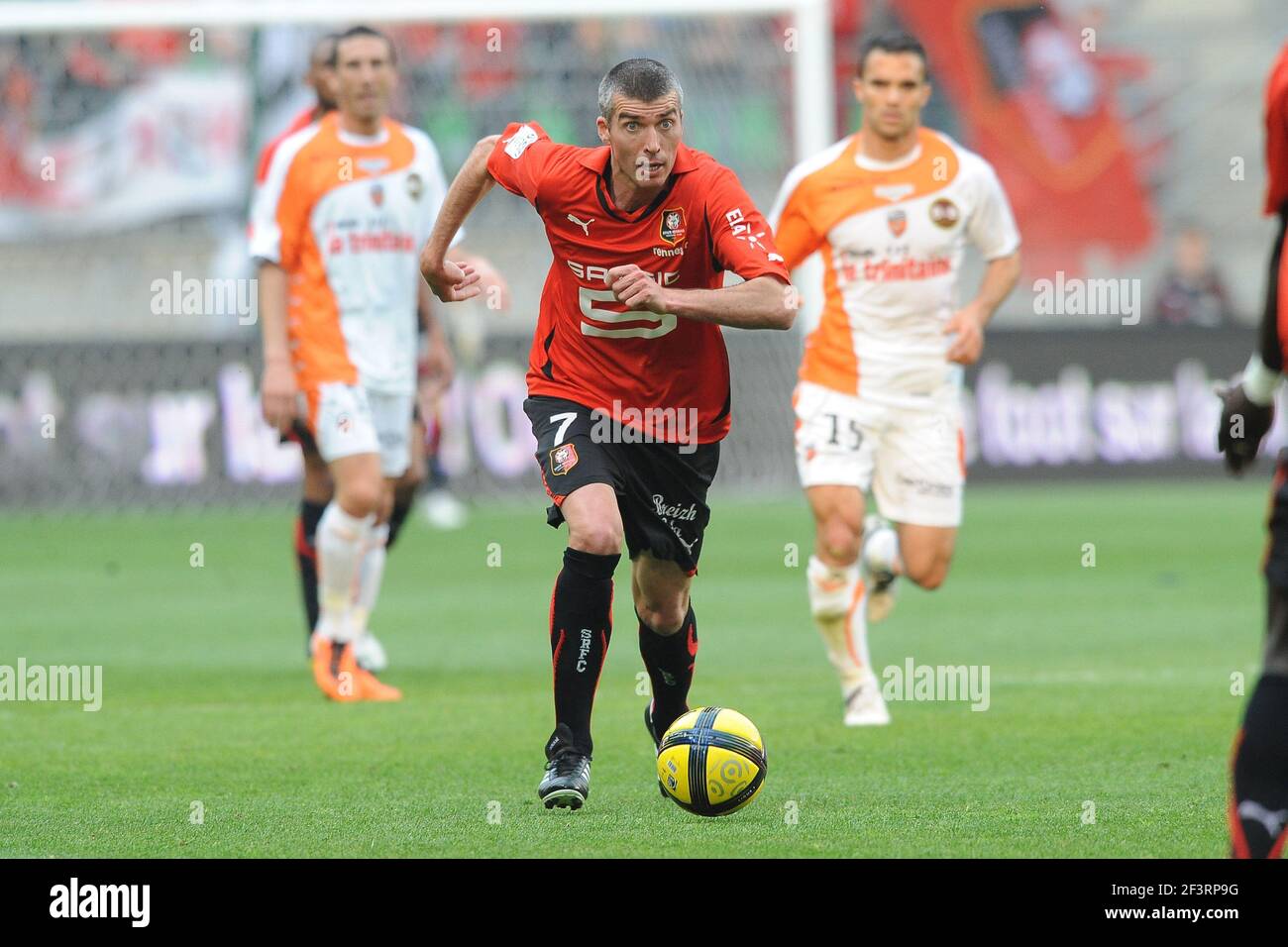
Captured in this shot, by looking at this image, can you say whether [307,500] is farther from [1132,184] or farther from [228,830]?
[1132,184]

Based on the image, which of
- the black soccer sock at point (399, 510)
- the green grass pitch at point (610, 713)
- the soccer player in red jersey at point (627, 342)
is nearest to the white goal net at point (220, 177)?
the green grass pitch at point (610, 713)

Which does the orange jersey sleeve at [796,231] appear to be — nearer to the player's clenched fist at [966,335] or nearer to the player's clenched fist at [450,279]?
the player's clenched fist at [966,335]

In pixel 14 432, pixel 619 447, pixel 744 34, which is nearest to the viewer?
pixel 619 447

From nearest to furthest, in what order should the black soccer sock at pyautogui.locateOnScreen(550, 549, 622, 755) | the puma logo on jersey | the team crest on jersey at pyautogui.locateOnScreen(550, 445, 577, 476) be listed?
the black soccer sock at pyautogui.locateOnScreen(550, 549, 622, 755) < the team crest on jersey at pyautogui.locateOnScreen(550, 445, 577, 476) < the puma logo on jersey

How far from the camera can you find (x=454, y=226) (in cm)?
628

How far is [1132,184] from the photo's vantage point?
25.5 metres

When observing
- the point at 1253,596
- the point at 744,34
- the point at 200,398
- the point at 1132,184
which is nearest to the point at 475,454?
the point at 200,398

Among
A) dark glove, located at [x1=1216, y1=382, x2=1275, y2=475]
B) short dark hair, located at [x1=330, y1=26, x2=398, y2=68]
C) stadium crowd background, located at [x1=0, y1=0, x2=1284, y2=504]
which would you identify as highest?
stadium crowd background, located at [x1=0, y1=0, x2=1284, y2=504]

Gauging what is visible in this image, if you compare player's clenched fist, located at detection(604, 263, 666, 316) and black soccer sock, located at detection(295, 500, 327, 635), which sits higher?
player's clenched fist, located at detection(604, 263, 666, 316)

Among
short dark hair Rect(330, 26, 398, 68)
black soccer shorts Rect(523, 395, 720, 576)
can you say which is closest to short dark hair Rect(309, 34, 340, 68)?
short dark hair Rect(330, 26, 398, 68)

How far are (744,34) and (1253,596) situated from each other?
10460 millimetres

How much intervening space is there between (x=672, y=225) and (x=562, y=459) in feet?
2.45

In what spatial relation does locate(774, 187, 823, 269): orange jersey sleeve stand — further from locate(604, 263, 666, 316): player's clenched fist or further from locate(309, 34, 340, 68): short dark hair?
locate(604, 263, 666, 316): player's clenched fist

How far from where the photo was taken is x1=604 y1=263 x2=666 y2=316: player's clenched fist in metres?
5.52
